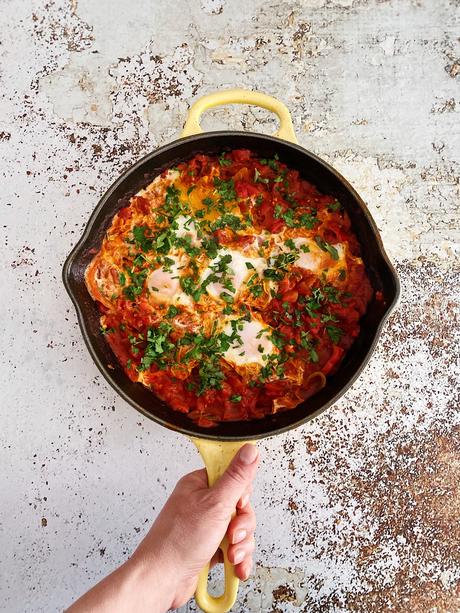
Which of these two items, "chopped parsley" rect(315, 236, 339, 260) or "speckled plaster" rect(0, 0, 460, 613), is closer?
"chopped parsley" rect(315, 236, 339, 260)

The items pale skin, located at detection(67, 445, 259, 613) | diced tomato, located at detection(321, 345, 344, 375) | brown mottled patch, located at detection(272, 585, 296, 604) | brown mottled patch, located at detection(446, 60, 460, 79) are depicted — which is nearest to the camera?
pale skin, located at detection(67, 445, 259, 613)

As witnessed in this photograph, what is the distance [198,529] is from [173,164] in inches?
72.2

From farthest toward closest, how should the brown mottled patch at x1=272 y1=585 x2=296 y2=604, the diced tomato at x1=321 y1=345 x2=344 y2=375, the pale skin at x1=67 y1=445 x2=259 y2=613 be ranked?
the brown mottled patch at x1=272 y1=585 x2=296 y2=604
the diced tomato at x1=321 y1=345 x2=344 y2=375
the pale skin at x1=67 y1=445 x2=259 y2=613

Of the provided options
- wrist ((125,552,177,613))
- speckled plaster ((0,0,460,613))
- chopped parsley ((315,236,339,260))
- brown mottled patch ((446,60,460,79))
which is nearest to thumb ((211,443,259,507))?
wrist ((125,552,177,613))

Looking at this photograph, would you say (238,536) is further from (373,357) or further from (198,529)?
(373,357)

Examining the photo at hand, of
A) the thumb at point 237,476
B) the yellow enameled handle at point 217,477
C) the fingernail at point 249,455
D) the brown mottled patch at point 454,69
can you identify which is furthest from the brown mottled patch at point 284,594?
the brown mottled patch at point 454,69

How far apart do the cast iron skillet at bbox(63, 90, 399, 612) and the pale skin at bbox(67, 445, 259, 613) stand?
12 centimetres

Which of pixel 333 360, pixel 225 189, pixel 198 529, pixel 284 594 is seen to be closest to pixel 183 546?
pixel 198 529

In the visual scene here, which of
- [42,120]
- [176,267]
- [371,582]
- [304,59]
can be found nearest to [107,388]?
→ [176,267]

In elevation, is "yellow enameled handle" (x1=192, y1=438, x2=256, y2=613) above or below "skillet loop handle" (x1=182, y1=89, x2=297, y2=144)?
below

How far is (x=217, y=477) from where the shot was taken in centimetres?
290

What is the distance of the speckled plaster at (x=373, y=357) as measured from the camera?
3.38 meters

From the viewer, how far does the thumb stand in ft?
9.09

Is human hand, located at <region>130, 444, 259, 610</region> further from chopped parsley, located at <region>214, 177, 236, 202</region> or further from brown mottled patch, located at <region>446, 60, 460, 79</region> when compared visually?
brown mottled patch, located at <region>446, 60, 460, 79</region>
